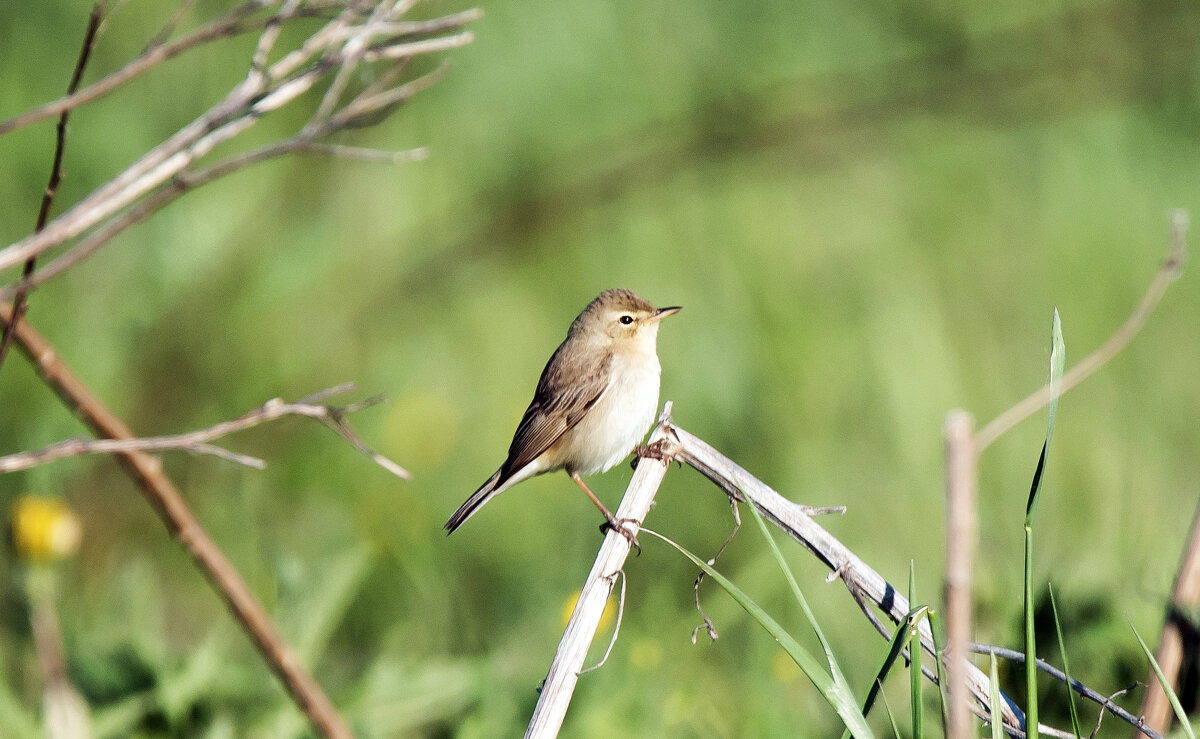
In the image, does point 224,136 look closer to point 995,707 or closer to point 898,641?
point 898,641

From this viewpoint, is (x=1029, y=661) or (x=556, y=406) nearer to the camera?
(x=1029, y=661)

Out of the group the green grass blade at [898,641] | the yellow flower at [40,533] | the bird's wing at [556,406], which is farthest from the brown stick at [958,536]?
the yellow flower at [40,533]

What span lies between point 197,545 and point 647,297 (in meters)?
3.58

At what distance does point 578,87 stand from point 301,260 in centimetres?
183

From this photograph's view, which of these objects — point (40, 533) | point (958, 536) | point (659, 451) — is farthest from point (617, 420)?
point (958, 536)

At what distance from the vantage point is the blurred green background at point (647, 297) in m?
3.55

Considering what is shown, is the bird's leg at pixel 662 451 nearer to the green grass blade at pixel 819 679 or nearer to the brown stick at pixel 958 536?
the green grass blade at pixel 819 679

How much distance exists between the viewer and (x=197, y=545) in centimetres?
A: 216

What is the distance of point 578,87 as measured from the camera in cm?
628

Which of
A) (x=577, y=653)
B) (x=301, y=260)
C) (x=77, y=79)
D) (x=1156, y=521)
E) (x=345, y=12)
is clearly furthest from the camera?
(x=301, y=260)

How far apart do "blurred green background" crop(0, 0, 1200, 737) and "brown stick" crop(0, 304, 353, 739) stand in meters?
0.92

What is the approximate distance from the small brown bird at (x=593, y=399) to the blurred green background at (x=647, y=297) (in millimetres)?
465

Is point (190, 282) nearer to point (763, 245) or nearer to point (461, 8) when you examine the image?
point (461, 8)

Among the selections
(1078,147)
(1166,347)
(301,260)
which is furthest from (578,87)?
(1166,347)
